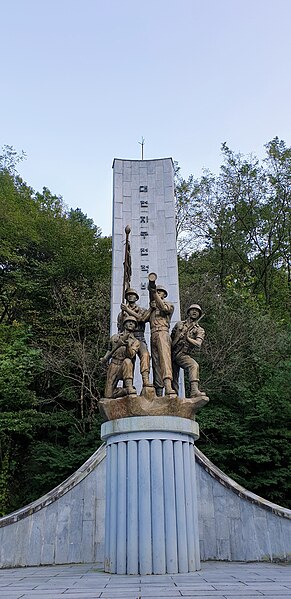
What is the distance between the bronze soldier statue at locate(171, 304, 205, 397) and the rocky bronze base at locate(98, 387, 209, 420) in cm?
35

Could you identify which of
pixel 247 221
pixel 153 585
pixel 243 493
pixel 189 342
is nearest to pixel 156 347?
pixel 189 342

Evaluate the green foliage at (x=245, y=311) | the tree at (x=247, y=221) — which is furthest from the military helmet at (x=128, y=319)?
the tree at (x=247, y=221)

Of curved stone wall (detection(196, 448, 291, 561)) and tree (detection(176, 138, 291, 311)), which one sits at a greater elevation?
tree (detection(176, 138, 291, 311))

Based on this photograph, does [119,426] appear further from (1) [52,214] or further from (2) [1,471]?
(1) [52,214]

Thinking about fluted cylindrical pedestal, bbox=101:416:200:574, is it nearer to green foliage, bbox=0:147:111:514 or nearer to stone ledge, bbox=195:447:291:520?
stone ledge, bbox=195:447:291:520

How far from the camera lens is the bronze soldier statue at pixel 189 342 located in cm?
580

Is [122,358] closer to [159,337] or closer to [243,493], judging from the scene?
[159,337]

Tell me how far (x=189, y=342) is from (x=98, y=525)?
323cm

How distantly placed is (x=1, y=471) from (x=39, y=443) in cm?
105

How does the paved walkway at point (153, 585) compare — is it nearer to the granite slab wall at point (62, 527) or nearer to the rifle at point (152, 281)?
the granite slab wall at point (62, 527)

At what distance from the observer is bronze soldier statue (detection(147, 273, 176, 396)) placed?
18.8 feet

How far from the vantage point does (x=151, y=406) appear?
17.6 feet

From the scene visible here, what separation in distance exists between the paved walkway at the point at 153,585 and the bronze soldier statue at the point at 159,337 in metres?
2.01

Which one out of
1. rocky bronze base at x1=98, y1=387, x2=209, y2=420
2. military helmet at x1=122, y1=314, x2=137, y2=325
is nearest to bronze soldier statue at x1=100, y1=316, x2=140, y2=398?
military helmet at x1=122, y1=314, x2=137, y2=325
